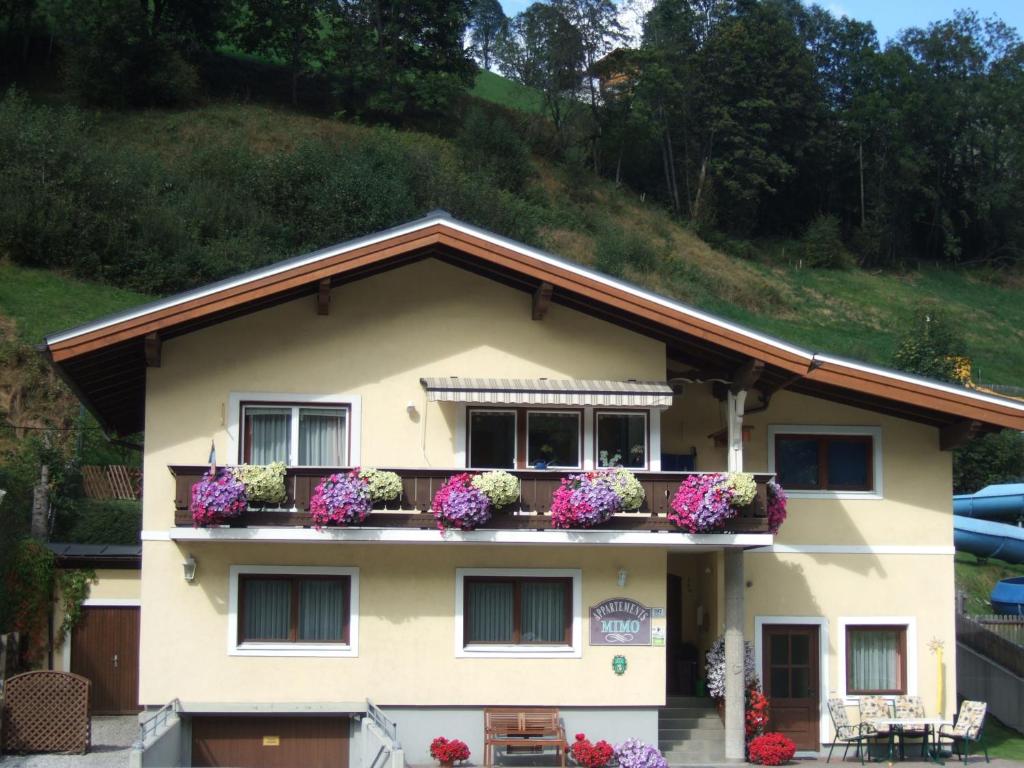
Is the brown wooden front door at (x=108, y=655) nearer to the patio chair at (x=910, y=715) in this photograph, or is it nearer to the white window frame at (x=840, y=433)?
the white window frame at (x=840, y=433)

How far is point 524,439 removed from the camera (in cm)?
2062

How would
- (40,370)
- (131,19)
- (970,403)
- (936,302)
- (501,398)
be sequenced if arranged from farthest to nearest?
(936,302) → (131,19) → (40,370) → (970,403) → (501,398)

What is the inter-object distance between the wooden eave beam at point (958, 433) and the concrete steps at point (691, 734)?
18.9ft

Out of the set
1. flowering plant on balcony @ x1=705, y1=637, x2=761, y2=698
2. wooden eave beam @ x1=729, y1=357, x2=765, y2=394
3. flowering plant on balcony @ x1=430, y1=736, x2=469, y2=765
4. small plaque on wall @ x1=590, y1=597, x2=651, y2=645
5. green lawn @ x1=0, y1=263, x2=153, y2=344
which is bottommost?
flowering plant on balcony @ x1=430, y1=736, x2=469, y2=765

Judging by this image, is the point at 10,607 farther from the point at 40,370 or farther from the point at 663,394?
the point at 40,370

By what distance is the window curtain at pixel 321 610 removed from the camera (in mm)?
20219

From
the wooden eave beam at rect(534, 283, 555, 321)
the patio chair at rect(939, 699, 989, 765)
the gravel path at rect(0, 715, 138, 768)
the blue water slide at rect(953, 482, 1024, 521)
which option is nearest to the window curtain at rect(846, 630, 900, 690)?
the patio chair at rect(939, 699, 989, 765)

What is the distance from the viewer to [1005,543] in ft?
112

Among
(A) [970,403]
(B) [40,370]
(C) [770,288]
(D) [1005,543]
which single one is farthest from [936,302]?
(A) [970,403]

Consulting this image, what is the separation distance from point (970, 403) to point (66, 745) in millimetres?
14587

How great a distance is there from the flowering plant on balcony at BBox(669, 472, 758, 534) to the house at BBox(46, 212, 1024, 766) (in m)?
0.31

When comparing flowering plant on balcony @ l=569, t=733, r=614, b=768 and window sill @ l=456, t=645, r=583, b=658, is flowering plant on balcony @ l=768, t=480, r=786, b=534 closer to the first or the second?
window sill @ l=456, t=645, r=583, b=658

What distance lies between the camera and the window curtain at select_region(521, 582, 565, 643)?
20.4 m

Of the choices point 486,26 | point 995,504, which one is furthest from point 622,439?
point 486,26
